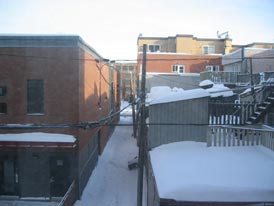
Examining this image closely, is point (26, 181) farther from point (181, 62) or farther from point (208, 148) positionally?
point (181, 62)

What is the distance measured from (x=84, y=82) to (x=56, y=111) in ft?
7.22

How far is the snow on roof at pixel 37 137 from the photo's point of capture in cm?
1400

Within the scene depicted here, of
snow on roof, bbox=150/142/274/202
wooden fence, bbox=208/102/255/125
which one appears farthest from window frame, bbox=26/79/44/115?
wooden fence, bbox=208/102/255/125

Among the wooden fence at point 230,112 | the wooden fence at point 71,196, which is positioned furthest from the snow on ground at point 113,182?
the wooden fence at point 230,112

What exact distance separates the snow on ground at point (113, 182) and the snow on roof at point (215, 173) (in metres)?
3.96

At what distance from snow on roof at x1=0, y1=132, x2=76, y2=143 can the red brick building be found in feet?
0.33

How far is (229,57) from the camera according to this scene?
32.1 meters

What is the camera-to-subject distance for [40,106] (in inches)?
561

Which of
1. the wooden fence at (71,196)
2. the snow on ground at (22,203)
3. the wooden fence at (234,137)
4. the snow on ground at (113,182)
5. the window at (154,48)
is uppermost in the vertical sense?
the window at (154,48)

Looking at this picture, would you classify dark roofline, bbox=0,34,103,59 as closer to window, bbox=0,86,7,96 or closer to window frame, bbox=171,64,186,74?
window, bbox=0,86,7,96

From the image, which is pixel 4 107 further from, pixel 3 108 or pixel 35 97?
pixel 35 97

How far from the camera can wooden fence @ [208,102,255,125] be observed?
508 inches

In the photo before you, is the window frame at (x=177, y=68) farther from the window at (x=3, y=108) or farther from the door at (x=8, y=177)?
the door at (x=8, y=177)

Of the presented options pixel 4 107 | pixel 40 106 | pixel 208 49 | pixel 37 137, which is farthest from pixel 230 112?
pixel 208 49
